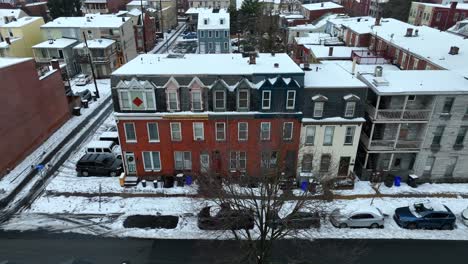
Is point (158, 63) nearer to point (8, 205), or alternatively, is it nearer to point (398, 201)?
point (8, 205)

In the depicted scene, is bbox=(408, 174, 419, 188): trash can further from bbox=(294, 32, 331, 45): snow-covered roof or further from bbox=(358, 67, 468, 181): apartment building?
bbox=(294, 32, 331, 45): snow-covered roof

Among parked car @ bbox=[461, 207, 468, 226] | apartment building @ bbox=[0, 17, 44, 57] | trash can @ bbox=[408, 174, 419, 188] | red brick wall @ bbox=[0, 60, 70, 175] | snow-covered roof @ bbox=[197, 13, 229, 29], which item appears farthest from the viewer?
snow-covered roof @ bbox=[197, 13, 229, 29]

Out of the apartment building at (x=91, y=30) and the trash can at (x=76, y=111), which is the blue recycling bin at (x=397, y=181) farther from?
the apartment building at (x=91, y=30)

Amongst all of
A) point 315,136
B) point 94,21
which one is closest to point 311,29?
point 94,21

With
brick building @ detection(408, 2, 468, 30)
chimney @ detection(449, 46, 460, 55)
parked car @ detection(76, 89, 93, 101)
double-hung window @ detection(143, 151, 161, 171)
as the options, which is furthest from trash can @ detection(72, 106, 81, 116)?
brick building @ detection(408, 2, 468, 30)

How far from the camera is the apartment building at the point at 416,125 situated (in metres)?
26.4

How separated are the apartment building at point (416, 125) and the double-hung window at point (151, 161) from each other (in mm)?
18826

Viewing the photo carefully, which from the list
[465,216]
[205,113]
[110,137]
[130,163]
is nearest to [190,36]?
[110,137]

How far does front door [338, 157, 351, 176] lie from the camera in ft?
94.8

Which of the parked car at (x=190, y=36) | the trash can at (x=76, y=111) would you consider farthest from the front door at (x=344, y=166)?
the parked car at (x=190, y=36)

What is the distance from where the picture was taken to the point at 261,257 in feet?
59.5

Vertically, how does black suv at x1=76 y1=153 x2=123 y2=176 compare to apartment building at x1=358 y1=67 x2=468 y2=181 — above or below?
below

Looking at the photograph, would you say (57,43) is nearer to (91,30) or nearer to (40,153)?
(91,30)

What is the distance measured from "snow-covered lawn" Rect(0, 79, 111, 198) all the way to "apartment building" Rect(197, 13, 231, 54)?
28315 mm
